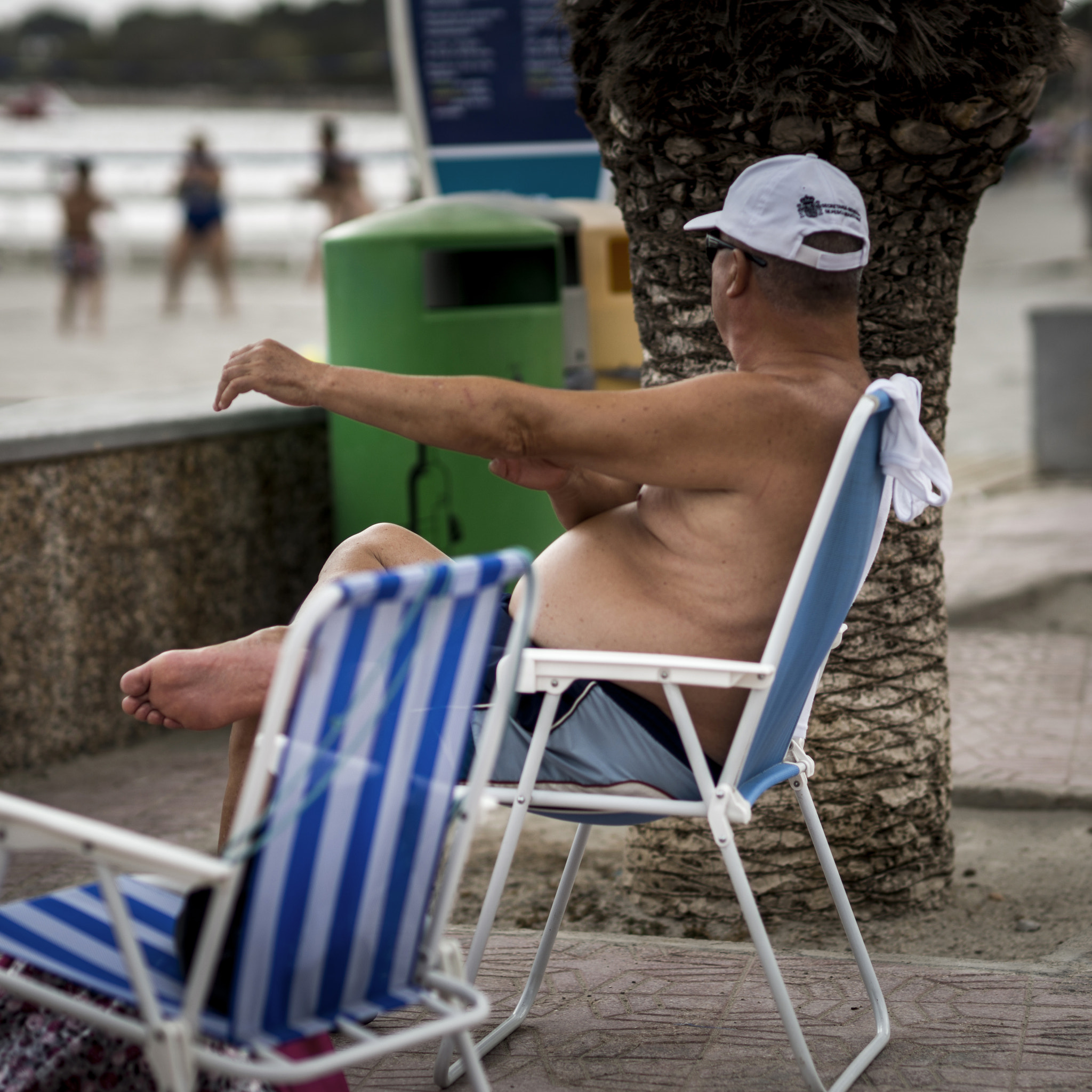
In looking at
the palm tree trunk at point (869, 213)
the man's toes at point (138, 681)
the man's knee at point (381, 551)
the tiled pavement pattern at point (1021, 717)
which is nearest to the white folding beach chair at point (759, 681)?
the man's knee at point (381, 551)

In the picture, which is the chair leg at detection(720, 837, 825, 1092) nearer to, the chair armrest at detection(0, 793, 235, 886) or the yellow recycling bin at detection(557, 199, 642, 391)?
the chair armrest at detection(0, 793, 235, 886)

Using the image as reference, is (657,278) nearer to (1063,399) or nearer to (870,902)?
(870,902)

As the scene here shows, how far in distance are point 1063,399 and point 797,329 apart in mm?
7629

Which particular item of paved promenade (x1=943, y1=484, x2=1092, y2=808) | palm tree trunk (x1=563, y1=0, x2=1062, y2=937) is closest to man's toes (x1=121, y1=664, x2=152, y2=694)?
palm tree trunk (x1=563, y1=0, x2=1062, y2=937)

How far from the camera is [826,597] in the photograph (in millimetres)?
2521

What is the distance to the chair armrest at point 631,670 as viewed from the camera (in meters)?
2.35

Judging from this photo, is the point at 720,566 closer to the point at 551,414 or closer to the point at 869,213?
the point at 551,414

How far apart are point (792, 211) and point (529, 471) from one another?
0.61 meters

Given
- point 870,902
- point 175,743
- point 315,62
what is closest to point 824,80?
point 870,902

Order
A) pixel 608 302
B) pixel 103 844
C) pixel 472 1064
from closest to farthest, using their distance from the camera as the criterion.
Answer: pixel 103 844 → pixel 472 1064 → pixel 608 302

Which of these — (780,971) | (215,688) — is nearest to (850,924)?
(780,971)

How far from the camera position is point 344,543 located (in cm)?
280

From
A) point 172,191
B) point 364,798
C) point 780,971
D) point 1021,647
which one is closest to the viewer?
point 364,798

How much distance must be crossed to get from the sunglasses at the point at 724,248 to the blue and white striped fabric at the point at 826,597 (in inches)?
12.7
